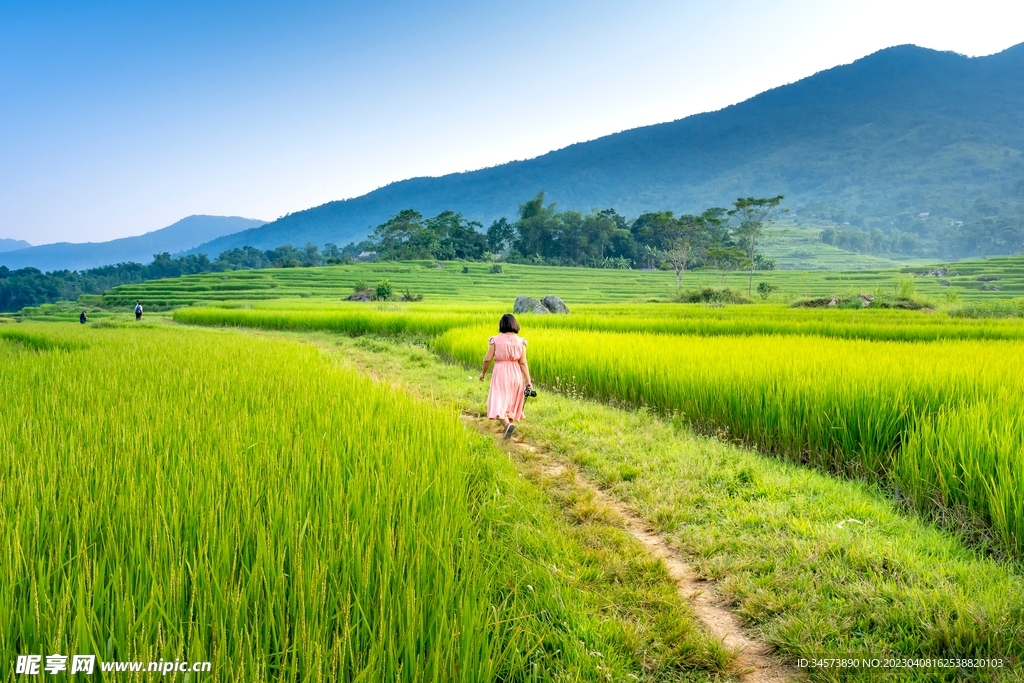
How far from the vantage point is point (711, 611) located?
8.68ft

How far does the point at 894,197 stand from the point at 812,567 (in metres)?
200

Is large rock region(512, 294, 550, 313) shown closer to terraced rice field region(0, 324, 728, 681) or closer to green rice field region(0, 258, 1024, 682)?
green rice field region(0, 258, 1024, 682)

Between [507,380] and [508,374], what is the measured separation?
0.22ft

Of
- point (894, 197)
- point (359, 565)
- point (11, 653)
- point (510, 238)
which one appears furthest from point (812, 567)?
point (894, 197)

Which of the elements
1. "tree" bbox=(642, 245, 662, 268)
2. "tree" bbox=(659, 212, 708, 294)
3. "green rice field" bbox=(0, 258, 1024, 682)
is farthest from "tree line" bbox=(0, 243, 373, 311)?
"green rice field" bbox=(0, 258, 1024, 682)

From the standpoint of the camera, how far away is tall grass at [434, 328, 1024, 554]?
3.42m

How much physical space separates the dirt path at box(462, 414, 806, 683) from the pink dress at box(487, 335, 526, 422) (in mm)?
1754

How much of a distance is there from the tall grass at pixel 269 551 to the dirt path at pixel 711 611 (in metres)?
0.69

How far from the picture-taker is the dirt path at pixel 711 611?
2.22 meters

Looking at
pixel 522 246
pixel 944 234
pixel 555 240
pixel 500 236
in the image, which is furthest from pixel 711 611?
pixel 944 234

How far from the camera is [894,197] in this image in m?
159

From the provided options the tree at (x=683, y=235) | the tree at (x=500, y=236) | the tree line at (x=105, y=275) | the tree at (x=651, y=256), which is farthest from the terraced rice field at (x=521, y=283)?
the tree at (x=500, y=236)

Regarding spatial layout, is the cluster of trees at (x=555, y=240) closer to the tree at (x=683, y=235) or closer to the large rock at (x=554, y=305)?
the tree at (x=683, y=235)

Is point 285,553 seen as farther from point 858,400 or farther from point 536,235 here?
point 536,235
